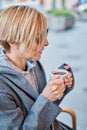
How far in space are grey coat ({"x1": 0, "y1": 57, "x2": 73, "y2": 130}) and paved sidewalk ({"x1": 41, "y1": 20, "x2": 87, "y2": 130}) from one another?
2.81 ft

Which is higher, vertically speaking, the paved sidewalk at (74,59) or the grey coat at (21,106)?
the grey coat at (21,106)

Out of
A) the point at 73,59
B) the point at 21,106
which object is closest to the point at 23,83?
the point at 21,106

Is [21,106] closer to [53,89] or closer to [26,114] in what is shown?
[26,114]

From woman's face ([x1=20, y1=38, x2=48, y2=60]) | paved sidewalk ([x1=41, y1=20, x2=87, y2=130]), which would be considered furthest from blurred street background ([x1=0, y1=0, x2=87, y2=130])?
woman's face ([x1=20, y1=38, x2=48, y2=60])

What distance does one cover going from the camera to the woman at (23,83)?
4.42ft

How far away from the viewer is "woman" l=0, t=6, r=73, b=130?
135 centimetres

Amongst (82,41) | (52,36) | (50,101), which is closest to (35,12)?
(50,101)

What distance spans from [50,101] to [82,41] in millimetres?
7675

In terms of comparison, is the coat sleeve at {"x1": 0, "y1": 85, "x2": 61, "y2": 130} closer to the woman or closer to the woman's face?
the woman

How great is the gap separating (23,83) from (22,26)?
9.8 inches

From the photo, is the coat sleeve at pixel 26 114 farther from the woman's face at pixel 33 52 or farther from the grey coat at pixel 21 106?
the woman's face at pixel 33 52

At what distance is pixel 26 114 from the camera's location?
55.9 inches

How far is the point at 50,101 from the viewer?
1402 millimetres

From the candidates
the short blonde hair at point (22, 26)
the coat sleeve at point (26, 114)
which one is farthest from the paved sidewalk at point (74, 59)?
the short blonde hair at point (22, 26)
